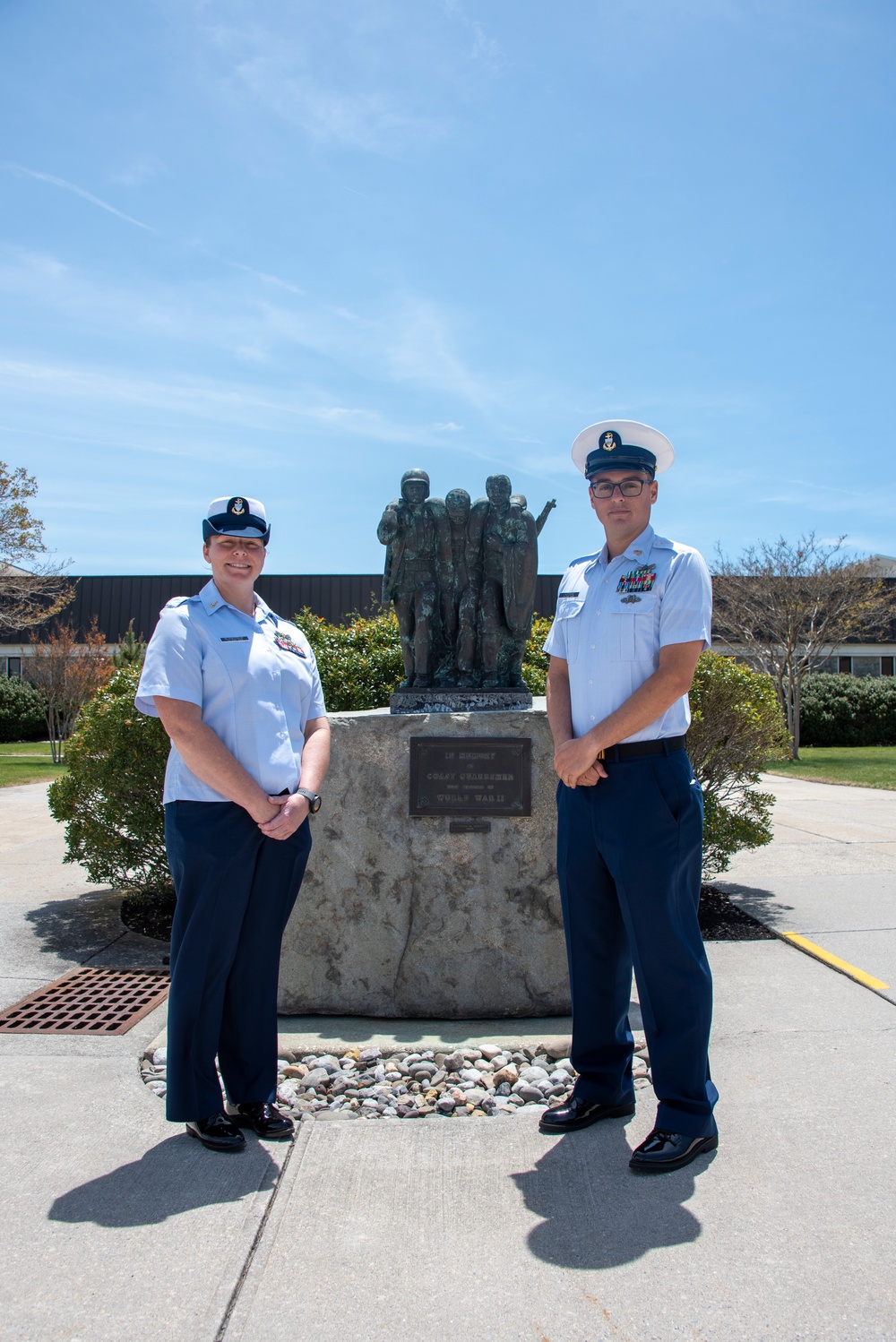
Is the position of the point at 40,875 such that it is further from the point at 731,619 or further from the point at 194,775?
the point at 731,619

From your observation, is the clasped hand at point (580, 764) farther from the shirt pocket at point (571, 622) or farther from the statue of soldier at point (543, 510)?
the statue of soldier at point (543, 510)

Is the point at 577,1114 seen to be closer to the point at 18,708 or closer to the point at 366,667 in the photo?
the point at 366,667

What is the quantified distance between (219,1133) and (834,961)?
323 cm

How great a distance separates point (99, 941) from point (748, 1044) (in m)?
3.56

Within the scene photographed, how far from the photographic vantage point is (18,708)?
2866 centimetres

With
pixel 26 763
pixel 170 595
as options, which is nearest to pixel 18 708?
pixel 170 595

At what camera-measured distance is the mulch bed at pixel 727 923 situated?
211 inches

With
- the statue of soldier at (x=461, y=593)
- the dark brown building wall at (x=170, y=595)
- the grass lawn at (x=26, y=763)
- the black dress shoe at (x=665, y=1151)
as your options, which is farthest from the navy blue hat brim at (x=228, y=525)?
the dark brown building wall at (x=170, y=595)

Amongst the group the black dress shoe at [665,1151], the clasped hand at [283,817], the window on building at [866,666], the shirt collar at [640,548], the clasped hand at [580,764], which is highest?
the window on building at [866,666]

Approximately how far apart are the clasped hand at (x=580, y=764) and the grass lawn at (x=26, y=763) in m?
14.0

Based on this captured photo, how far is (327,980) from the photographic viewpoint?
161 inches

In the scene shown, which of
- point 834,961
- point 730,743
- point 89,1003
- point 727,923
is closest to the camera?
point 89,1003

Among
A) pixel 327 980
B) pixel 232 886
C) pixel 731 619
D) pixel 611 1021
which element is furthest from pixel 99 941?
pixel 731 619

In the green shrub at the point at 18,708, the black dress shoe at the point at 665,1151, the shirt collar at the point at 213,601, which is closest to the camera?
the black dress shoe at the point at 665,1151
